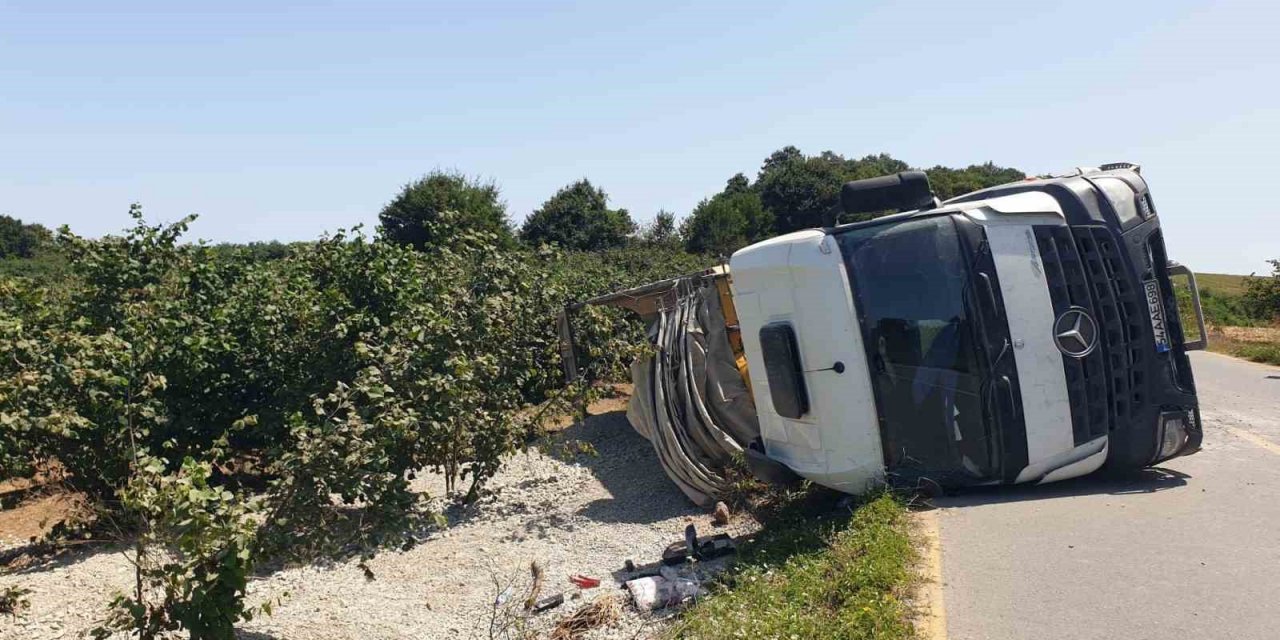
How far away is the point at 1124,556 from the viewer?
4906 mm

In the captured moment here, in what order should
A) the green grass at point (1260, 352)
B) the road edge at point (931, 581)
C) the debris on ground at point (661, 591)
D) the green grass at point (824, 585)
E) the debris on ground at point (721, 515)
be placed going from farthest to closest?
the green grass at point (1260, 352) < the debris on ground at point (721, 515) < the debris on ground at point (661, 591) < the green grass at point (824, 585) < the road edge at point (931, 581)

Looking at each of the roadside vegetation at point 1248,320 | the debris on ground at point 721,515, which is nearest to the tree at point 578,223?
the roadside vegetation at point 1248,320

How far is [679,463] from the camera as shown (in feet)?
25.9

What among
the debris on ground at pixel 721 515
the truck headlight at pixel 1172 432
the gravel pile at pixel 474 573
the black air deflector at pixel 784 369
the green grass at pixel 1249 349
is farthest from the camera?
the green grass at pixel 1249 349

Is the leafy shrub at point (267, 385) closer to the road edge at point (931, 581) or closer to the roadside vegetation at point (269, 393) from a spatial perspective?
the roadside vegetation at point (269, 393)

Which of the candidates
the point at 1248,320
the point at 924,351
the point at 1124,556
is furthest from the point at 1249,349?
the point at 1124,556

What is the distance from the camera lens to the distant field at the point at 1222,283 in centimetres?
3963

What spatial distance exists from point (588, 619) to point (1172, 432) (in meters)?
3.97

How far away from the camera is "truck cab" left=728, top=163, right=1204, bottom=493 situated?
5875mm

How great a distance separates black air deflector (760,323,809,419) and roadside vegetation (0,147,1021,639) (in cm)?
95

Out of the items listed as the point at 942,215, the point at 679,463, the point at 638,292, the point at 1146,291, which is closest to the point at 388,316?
the point at 638,292

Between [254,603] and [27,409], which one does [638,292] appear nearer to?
[254,603]

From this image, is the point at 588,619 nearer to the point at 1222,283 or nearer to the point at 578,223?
the point at 578,223

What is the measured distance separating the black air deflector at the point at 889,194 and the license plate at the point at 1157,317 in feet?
5.13
